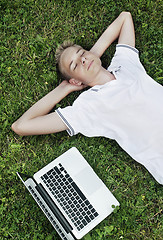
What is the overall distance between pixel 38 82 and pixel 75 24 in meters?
0.99

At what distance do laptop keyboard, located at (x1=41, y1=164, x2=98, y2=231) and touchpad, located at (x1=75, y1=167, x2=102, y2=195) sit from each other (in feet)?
Answer: 0.26

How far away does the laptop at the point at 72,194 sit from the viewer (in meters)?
2.98

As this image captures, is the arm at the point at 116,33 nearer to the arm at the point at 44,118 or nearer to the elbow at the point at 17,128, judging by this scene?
the arm at the point at 44,118

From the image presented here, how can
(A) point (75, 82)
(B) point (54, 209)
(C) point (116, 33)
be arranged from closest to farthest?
(B) point (54, 209)
(A) point (75, 82)
(C) point (116, 33)

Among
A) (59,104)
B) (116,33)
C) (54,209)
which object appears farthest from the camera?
(59,104)

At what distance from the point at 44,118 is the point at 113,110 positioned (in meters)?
0.81

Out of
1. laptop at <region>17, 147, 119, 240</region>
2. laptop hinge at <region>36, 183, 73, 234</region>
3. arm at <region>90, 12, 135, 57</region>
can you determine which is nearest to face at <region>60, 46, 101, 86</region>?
arm at <region>90, 12, 135, 57</region>

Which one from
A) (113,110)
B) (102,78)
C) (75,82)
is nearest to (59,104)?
(75,82)

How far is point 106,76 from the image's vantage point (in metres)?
3.10

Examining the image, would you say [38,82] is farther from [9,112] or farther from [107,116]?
[107,116]

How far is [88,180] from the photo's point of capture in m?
3.12

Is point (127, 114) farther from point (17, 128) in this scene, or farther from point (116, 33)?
point (17, 128)

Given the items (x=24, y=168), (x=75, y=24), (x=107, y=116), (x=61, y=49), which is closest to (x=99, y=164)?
(x=107, y=116)

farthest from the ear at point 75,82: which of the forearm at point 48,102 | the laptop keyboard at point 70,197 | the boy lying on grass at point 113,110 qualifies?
the laptop keyboard at point 70,197
